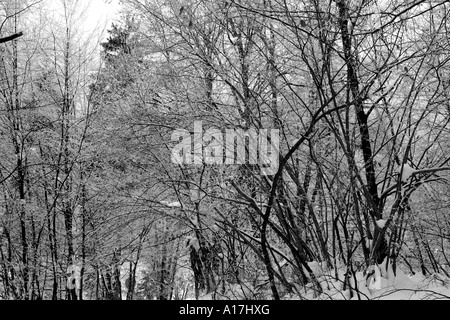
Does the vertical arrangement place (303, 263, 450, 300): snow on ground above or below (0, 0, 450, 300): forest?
below

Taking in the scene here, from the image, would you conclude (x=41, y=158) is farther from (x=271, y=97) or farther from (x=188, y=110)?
(x=271, y=97)

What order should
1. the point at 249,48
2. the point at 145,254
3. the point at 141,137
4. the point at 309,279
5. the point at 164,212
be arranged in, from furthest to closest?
the point at 145,254, the point at 141,137, the point at 164,212, the point at 249,48, the point at 309,279

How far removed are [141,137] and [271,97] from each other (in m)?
2.26

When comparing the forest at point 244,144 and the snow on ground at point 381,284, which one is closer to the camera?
the snow on ground at point 381,284

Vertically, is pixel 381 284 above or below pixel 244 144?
below

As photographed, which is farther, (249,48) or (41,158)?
(41,158)

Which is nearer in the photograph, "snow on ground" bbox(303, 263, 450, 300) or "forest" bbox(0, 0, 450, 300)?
"snow on ground" bbox(303, 263, 450, 300)

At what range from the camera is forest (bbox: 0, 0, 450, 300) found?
4.49m

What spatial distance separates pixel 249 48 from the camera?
6.32 meters

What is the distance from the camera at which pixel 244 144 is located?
5852 millimetres

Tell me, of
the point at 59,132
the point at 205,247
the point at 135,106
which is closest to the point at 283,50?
the point at 135,106

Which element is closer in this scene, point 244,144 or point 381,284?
point 381,284

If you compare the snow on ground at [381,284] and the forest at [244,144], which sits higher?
the forest at [244,144]

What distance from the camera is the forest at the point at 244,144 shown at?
4492mm
